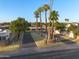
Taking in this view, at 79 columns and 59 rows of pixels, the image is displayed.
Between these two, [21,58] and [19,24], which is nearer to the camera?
[21,58]

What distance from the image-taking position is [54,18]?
6250cm

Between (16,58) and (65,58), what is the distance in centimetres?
494

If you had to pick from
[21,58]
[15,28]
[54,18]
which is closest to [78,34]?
[54,18]

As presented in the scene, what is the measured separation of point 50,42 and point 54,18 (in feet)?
57.2

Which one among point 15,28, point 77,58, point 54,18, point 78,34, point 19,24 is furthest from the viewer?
point 19,24

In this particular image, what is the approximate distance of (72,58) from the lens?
21.6 metres

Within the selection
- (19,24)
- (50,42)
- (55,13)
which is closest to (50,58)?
(50,42)

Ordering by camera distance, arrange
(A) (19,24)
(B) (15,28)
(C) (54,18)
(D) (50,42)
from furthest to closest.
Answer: (A) (19,24) < (B) (15,28) < (C) (54,18) < (D) (50,42)

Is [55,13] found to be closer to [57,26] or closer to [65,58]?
[65,58]

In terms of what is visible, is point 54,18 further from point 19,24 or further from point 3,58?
point 19,24

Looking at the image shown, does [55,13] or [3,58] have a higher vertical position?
[55,13]

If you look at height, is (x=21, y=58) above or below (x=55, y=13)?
below

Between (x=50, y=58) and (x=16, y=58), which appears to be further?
(x=16, y=58)

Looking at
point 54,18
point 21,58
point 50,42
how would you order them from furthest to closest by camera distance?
1. point 54,18
2. point 50,42
3. point 21,58
